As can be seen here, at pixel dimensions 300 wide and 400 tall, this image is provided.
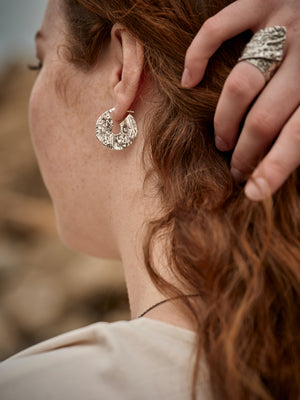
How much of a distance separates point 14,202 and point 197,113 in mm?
2646

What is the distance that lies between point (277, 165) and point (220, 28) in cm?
28

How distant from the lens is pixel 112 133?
1003 mm

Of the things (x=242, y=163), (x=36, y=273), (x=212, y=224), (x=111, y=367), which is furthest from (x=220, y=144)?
(x=36, y=273)

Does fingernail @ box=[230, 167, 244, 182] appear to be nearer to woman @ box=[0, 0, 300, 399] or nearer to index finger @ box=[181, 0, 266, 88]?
woman @ box=[0, 0, 300, 399]

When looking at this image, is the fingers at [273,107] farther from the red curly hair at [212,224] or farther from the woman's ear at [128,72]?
the woman's ear at [128,72]

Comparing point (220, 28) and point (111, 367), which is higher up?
point (220, 28)

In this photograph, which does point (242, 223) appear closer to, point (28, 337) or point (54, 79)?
point (54, 79)

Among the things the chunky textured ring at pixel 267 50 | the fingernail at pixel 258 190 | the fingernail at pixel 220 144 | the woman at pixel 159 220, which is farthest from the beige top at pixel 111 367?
the chunky textured ring at pixel 267 50

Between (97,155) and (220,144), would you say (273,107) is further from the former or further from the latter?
(97,155)

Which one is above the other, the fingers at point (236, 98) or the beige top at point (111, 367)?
the fingers at point (236, 98)

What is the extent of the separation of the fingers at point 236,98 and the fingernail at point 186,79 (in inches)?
3.4

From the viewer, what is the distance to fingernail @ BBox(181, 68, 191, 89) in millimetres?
868

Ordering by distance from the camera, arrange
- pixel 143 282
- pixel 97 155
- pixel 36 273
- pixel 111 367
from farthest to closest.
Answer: pixel 36 273 → pixel 97 155 → pixel 143 282 → pixel 111 367

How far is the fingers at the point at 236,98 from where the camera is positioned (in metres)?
0.78
